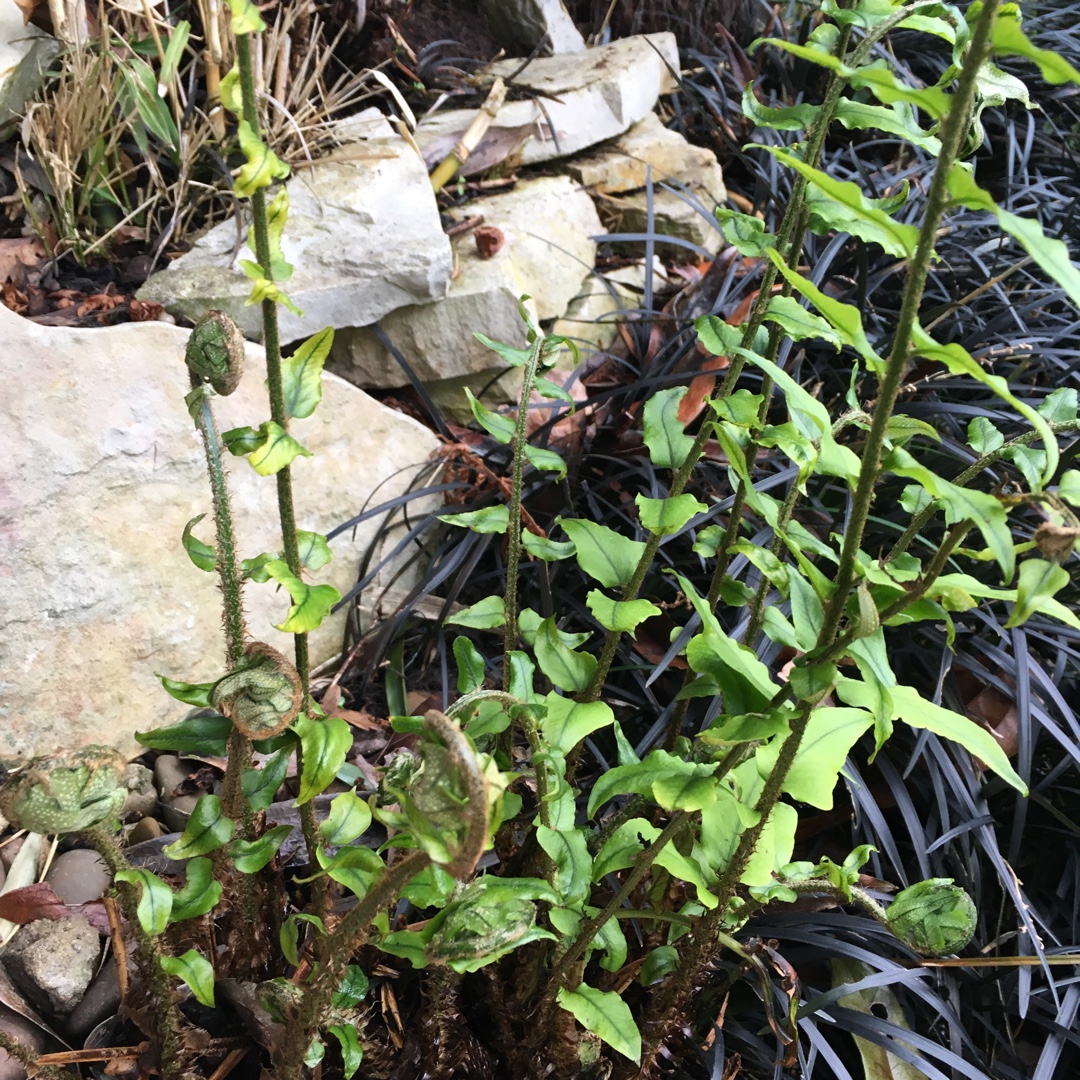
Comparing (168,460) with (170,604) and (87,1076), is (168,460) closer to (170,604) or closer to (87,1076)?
(170,604)

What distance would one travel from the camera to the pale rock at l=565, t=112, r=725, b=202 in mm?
2807

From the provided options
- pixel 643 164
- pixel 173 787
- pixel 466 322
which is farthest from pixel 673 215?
pixel 173 787

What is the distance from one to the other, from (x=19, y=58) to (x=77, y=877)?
1765mm

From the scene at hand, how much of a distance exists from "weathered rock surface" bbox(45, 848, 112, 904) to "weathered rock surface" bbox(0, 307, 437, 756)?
0.60 feet

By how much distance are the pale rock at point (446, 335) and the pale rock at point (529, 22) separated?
4.39ft

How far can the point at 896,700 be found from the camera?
865 mm

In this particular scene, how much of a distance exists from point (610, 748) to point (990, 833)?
0.65 meters

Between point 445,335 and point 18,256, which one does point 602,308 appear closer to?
point 445,335

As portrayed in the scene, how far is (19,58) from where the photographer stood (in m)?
2.08

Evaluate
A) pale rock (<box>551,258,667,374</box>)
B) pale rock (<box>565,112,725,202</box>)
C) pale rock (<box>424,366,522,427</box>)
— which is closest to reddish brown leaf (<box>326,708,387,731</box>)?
pale rock (<box>424,366,522,427</box>)

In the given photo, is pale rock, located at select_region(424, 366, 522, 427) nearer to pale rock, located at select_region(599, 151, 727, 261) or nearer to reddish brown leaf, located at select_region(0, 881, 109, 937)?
pale rock, located at select_region(599, 151, 727, 261)

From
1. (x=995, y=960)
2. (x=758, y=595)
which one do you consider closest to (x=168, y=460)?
(x=758, y=595)

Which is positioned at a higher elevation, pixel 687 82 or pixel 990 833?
pixel 687 82

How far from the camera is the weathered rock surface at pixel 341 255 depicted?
79.4 inches
